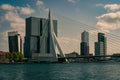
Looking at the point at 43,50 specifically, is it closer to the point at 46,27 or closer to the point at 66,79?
the point at 46,27

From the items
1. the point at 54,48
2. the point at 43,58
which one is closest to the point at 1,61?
the point at 43,58

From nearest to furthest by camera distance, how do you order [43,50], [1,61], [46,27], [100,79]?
1. [100,79]
2. [46,27]
3. [1,61]
4. [43,50]

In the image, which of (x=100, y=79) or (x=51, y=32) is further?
(x=51, y=32)

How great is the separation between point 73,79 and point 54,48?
276ft

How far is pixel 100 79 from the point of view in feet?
160

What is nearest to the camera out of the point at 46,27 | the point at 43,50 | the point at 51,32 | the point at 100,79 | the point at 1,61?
the point at 100,79

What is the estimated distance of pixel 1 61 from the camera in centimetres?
18500

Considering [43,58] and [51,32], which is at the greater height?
[51,32]

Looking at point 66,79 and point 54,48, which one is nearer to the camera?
point 66,79

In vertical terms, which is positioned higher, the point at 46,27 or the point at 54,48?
the point at 46,27

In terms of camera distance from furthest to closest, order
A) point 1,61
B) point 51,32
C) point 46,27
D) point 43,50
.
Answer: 1. point 43,50
2. point 1,61
3. point 46,27
4. point 51,32

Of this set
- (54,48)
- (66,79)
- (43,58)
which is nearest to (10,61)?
(43,58)

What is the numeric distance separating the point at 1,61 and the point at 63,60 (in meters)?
51.0

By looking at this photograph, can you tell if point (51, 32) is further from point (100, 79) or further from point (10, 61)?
point (100, 79)
